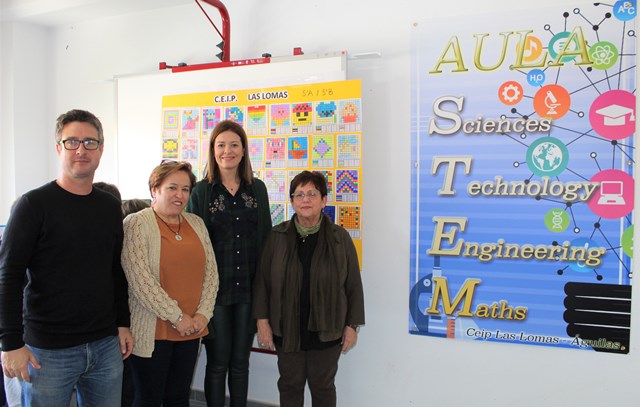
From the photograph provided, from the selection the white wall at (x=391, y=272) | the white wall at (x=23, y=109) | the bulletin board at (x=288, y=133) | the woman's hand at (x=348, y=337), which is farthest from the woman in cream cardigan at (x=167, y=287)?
the white wall at (x=23, y=109)

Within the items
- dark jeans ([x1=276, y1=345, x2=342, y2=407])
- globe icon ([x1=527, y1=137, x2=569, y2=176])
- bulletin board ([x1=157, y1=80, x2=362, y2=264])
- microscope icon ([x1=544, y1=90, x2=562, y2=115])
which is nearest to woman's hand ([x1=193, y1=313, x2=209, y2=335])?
dark jeans ([x1=276, y1=345, x2=342, y2=407])

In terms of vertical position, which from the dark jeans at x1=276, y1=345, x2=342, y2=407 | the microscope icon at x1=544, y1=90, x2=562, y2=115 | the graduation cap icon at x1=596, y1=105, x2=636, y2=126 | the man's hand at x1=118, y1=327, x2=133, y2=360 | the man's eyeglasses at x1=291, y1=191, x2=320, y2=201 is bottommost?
the dark jeans at x1=276, y1=345, x2=342, y2=407

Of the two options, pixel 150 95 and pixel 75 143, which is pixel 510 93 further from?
pixel 150 95

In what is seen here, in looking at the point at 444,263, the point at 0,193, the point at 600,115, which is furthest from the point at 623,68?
the point at 0,193

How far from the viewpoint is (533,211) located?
2.46 m

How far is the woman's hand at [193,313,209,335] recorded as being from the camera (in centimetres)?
202

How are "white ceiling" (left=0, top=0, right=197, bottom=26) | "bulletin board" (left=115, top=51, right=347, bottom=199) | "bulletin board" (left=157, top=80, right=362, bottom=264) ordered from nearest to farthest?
"bulletin board" (left=157, top=80, right=362, bottom=264) → "bulletin board" (left=115, top=51, right=347, bottom=199) → "white ceiling" (left=0, top=0, right=197, bottom=26)

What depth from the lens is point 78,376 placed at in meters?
1.73

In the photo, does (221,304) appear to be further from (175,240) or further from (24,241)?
(24,241)

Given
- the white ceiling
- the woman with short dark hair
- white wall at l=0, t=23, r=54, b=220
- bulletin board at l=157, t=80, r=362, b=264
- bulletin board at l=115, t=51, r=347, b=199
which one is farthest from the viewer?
white wall at l=0, t=23, r=54, b=220

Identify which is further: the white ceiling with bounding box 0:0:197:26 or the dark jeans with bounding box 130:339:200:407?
the white ceiling with bounding box 0:0:197:26

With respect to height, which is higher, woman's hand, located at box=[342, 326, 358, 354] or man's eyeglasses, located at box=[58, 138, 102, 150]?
man's eyeglasses, located at box=[58, 138, 102, 150]

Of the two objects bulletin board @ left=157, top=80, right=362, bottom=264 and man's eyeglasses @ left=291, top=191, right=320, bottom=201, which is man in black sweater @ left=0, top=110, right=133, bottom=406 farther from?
bulletin board @ left=157, top=80, right=362, bottom=264

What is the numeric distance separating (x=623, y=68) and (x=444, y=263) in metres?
1.22
